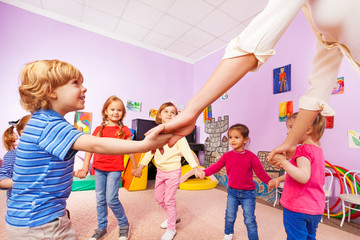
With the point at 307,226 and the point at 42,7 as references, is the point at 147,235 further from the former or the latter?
the point at 42,7

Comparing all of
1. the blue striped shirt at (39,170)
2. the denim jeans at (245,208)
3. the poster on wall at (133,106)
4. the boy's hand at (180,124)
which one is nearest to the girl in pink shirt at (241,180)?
the denim jeans at (245,208)

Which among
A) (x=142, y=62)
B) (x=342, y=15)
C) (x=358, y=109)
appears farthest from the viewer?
(x=142, y=62)

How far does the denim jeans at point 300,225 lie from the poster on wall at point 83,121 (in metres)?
3.32

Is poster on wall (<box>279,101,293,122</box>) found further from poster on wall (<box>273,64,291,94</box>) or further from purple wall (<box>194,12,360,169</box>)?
poster on wall (<box>273,64,291,94</box>)

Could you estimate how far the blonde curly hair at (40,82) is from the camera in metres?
0.78

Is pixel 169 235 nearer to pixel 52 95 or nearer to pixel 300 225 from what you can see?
pixel 300 225

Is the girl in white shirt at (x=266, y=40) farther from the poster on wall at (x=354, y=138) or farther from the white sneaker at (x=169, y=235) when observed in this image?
the poster on wall at (x=354, y=138)

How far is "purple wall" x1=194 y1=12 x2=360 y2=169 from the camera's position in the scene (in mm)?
2174

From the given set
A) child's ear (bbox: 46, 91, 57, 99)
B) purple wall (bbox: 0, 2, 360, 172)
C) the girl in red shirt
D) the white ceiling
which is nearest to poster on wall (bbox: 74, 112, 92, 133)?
purple wall (bbox: 0, 2, 360, 172)

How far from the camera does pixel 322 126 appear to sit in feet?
3.74

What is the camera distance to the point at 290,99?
2.69 meters

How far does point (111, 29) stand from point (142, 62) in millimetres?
870

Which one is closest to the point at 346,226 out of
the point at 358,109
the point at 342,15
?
the point at 358,109

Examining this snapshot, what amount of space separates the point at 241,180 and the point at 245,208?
22cm
